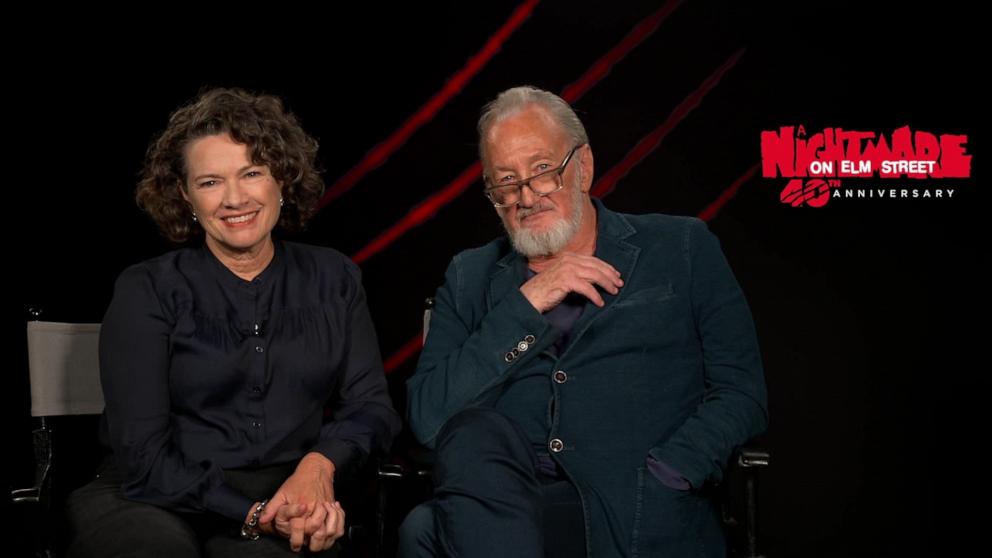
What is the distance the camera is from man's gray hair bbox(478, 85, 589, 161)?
2.57 m

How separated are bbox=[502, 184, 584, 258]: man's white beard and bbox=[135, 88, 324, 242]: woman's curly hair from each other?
59cm

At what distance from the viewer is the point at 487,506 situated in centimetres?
192

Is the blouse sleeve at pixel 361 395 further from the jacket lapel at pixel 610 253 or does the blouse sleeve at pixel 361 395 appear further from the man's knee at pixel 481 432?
the jacket lapel at pixel 610 253

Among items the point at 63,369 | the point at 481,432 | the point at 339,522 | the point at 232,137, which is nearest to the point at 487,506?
the point at 481,432

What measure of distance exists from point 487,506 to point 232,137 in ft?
3.72

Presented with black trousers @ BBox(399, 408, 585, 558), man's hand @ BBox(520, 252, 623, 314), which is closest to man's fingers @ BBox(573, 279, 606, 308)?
man's hand @ BBox(520, 252, 623, 314)

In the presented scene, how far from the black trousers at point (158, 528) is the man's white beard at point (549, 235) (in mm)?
823

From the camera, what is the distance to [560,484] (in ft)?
7.42

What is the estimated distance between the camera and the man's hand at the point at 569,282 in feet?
7.61

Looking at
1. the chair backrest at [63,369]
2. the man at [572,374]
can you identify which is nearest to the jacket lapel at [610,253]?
the man at [572,374]

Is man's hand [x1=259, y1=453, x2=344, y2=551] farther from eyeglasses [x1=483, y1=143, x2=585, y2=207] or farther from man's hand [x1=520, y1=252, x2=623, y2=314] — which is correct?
eyeglasses [x1=483, y1=143, x2=585, y2=207]

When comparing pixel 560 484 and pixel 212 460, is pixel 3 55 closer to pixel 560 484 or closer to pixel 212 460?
pixel 212 460

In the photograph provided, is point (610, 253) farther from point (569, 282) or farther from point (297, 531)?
point (297, 531)

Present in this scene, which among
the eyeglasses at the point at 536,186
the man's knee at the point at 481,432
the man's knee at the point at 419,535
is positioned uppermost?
the eyeglasses at the point at 536,186
